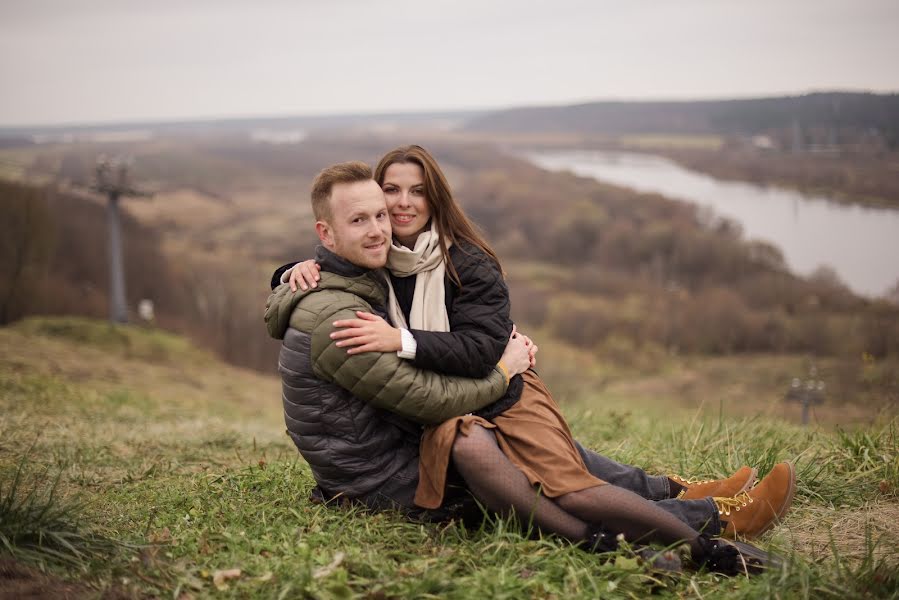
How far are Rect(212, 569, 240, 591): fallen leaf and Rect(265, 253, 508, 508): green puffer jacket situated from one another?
731 mm

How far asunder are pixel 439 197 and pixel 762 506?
242 centimetres

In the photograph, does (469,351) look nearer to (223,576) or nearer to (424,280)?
(424,280)

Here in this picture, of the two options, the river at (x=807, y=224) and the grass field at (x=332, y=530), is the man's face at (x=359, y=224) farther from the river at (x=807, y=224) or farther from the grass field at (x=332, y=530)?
the river at (x=807, y=224)

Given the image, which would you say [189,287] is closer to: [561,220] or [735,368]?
[735,368]

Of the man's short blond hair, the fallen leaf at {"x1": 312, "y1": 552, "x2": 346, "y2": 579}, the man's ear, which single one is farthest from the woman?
the fallen leaf at {"x1": 312, "y1": 552, "x2": 346, "y2": 579}

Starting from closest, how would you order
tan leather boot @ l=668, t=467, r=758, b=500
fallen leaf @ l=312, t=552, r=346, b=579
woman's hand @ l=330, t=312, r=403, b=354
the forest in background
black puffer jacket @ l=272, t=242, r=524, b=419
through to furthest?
fallen leaf @ l=312, t=552, r=346, b=579 → woman's hand @ l=330, t=312, r=403, b=354 → black puffer jacket @ l=272, t=242, r=524, b=419 → tan leather boot @ l=668, t=467, r=758, b=500 → the forest in background

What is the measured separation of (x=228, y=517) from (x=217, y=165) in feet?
327

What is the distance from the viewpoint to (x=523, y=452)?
3.58m

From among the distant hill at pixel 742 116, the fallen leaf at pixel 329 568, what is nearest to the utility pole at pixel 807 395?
the distant hill at pixel 742 116

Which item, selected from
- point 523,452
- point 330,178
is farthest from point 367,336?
point 523,452

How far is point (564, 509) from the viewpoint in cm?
353

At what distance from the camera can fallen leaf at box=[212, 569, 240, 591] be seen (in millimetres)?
3049

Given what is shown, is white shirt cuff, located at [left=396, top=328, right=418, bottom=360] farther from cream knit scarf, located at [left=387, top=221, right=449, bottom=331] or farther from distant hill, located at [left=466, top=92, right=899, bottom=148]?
distant hill, located at [left=466, top=92, right=899, bottom=148]

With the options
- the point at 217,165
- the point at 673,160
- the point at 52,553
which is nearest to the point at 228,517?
the point at 52,553
